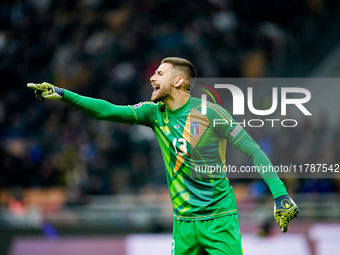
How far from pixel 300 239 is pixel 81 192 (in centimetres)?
393

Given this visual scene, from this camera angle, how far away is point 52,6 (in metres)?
15.6

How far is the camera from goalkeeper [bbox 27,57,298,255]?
4.49 metres

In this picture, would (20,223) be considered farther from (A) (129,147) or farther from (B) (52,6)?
(B) (52,6)

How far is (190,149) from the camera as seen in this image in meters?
4.62

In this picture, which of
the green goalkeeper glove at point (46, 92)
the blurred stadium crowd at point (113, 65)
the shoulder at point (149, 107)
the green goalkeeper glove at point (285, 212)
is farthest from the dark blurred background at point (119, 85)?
the green goalkeeper glove at point (46, 92)

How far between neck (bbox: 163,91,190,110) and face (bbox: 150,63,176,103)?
45mm

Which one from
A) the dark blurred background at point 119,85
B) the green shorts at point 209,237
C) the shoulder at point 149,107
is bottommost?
the green shorts at point 209,237

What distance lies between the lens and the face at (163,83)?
4703 mm

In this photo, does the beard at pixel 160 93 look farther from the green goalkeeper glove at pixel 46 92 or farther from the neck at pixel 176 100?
the green goalkeeper glove at pixel 46 92

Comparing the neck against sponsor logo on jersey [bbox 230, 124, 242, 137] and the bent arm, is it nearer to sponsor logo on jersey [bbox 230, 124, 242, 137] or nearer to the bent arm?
the bent arm

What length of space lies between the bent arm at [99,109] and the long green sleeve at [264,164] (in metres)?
1.00

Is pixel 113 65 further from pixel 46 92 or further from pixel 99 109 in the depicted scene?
pixel 46 92

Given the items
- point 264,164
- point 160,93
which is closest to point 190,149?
point 160,93

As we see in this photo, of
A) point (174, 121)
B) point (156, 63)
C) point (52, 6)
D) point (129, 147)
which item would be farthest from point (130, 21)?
point (174, 121)
